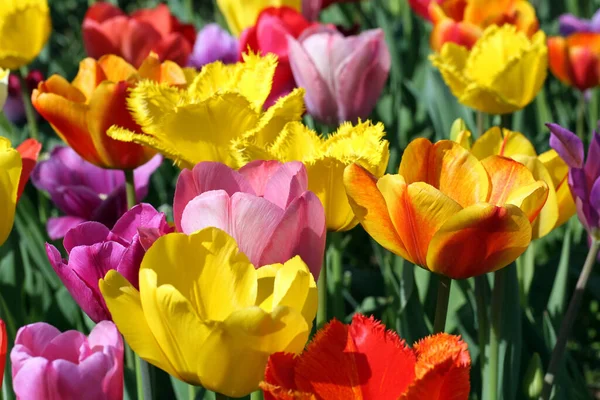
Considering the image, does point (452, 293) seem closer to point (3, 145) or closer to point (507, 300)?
point (507, 300)

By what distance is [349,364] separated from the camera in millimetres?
666

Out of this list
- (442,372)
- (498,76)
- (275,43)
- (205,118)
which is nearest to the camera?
(442,372)

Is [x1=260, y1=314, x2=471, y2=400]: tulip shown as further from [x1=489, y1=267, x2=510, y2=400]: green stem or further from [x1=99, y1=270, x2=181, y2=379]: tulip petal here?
[x1=489, y1=267, x2=510, y2=400]: green stem

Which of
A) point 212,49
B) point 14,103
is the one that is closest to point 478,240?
point 212,49

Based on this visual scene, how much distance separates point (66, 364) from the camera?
2.15 feet

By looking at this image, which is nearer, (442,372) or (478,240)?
(442,372)

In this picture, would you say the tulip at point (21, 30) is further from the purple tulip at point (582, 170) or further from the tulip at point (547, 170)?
the purple tulip at point (582, 170)

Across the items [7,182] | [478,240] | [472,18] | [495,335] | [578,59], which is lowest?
[578,59]

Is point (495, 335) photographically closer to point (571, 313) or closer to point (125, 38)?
point (571, 313)

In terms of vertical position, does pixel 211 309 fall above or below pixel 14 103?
above

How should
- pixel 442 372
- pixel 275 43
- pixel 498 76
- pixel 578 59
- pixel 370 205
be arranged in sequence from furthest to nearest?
pixel 578 59
pixel 275 43
pixel 498 76
pixel 370 205
pixel 442 372

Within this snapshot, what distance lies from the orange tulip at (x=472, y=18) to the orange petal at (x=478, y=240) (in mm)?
1059

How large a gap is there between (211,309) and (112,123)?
510mm

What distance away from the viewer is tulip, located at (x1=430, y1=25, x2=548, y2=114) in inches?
56.5
